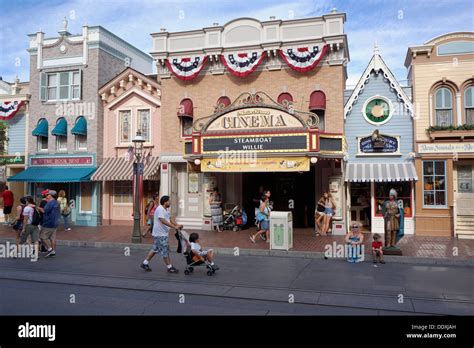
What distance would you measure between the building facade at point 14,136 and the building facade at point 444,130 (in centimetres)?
1942

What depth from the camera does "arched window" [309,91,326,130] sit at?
17062 millimetres

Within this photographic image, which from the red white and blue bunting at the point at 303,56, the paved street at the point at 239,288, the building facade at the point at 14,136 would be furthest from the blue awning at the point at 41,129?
the red white and blue bunting at the point at 303,56

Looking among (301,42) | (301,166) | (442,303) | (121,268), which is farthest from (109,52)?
(442,303)

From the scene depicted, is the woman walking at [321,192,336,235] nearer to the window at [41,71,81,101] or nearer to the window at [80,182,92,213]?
the window at [80,182,92,213]

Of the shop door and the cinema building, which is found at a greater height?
the cinema building

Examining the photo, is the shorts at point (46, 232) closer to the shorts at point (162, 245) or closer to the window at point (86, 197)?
the shorts at point (162, 245)

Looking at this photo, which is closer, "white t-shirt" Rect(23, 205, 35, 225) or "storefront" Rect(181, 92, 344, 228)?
"white t-shirt" Rect(23, 205, 35, 225)

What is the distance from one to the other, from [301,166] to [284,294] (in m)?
8.00

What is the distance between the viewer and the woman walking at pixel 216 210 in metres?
17.4

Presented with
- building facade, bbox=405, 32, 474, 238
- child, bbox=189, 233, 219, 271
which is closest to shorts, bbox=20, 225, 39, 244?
child, bbox=189, 233, 219, 271

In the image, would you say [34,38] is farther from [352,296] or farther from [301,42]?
[352,296]

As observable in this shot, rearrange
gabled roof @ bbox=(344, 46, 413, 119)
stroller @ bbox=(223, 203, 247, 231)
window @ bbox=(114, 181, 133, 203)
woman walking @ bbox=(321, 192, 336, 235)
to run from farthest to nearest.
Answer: window @ bbox=(114, 181, 133, 203)
stroller @ bbox=(223, 203, 247, 231)
gabled roof @ bbox=(344, 46, 413, 119)
woman walking @ bbox=(321, 192, 336, 235)

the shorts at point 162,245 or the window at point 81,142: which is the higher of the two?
the window at point 81,142

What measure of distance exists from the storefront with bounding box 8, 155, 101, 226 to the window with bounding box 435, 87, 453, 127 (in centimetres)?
1592
